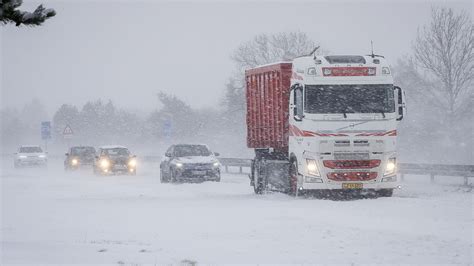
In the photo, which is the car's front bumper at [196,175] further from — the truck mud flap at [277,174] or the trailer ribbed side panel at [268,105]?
the truck mud flap at [277,174]

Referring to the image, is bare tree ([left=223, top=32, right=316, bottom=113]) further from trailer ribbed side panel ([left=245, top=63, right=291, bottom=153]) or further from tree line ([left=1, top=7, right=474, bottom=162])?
trailer ribbed side panel ([left=245, top=63, right=291, bottom=153])

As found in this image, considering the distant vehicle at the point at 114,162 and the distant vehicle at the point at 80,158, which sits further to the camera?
the distant vehicle at the point at 80,158

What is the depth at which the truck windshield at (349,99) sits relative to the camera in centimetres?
2005

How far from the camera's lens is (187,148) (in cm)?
3272

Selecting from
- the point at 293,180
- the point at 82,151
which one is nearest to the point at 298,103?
the point at 293,180

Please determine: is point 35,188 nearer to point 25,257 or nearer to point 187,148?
point 187,148

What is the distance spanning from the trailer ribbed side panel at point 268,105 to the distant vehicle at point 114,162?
15.9 m

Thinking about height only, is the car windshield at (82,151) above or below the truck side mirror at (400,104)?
Answer: below

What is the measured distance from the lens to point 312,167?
20.0 m

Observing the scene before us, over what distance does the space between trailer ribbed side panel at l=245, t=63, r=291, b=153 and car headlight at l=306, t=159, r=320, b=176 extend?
193 cm

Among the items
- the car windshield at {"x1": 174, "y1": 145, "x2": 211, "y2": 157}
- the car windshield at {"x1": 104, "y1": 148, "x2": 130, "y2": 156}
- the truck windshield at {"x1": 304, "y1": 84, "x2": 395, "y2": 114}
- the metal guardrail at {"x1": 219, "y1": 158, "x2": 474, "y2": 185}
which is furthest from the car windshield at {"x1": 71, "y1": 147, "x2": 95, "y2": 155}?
the truck windshield at {"x1": 304, "y1": 84, "x2": 395, "y2": 114}

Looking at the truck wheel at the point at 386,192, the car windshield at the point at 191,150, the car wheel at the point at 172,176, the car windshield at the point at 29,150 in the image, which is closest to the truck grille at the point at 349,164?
the truck wheel at the point at 386,192

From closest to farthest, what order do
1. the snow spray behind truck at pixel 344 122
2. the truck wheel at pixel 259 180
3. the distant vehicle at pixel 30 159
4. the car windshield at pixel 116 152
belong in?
1. the snow spray behind truck at pixel 344 122
2. the truck wheel at pixel 259 180
3. the car windshield at pixel 116 152
4. the distant vehicle at pixel 30 159

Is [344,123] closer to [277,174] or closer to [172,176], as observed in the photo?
[277,174]
